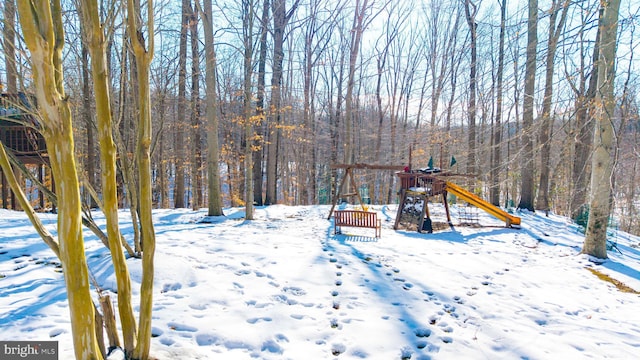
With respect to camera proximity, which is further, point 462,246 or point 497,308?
point 462,246

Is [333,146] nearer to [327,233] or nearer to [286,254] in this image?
[327,233]

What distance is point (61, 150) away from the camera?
1383mm

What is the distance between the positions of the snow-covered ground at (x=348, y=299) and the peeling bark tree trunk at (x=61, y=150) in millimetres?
967

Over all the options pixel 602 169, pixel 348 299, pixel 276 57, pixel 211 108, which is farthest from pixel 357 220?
pixel 276 57

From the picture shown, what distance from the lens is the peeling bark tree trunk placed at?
130cm

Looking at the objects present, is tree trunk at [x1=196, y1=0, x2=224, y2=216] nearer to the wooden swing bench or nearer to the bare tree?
the bare tree

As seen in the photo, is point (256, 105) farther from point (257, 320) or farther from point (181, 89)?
point (257, 320)

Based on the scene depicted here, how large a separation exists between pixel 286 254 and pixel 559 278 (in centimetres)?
444

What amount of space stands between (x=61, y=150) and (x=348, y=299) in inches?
127

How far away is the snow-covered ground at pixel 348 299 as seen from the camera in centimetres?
275

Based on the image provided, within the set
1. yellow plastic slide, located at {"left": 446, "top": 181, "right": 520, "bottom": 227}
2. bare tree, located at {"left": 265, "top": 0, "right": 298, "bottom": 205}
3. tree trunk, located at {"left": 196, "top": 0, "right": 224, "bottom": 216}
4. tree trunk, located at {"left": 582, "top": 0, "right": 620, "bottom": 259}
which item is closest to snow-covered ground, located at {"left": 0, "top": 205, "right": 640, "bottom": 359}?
tree trunk, located at {"left": 582, "top": 0, "right": 620, "bottom": 259}

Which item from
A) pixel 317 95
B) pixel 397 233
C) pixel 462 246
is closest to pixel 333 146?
pixel 317 95

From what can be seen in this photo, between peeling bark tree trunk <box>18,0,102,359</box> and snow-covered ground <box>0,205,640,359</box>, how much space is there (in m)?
0.97

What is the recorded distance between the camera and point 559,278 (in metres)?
4.99
